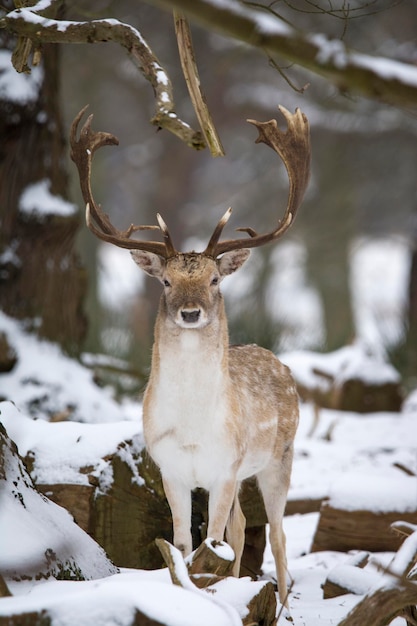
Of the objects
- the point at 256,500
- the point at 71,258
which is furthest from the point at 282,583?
the point at 71,258

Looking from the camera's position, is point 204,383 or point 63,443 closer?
point 204,383

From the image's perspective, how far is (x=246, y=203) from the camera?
22250 mm

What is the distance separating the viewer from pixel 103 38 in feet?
14.2

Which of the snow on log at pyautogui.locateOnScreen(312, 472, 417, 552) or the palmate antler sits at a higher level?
the palmate antler

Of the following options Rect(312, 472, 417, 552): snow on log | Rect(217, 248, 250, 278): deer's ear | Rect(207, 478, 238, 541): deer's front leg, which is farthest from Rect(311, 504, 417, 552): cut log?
Rect(217, 248, 250, 278): deer's ear

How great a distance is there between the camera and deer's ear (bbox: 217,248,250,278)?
203 inches

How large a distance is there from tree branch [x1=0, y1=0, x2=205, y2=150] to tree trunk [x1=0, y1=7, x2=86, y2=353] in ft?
11.1

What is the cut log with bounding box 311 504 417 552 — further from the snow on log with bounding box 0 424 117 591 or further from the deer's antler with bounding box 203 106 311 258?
the snow on log with bounding box 0 424 117 591

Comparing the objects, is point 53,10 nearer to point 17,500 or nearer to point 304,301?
point 17,500

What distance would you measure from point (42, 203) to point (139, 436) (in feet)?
10.5

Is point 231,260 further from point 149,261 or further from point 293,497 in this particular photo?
point 293,497

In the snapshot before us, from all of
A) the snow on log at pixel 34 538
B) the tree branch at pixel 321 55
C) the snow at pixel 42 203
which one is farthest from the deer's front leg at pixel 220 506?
the snow at pixel 42 203

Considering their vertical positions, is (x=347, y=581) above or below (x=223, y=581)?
below

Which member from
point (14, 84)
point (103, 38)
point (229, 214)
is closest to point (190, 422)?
point (229, 214)
